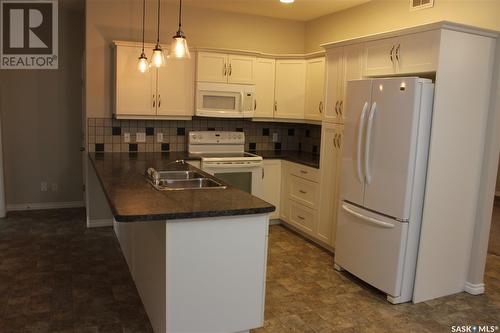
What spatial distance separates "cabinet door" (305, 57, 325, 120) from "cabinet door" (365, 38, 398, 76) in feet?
3.66

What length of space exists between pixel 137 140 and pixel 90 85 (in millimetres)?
789

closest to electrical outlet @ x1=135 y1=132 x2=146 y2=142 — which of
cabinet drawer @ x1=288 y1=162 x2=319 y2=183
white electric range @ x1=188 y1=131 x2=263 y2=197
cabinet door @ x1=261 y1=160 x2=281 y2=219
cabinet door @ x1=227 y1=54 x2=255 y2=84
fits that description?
white electric range @ x1=188 y1=131 x2=263 y2=197

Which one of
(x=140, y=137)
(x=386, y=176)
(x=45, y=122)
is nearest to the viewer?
(x=386, y=176)

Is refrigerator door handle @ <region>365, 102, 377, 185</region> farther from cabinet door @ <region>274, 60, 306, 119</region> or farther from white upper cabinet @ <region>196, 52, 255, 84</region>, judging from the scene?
white upper cabinet @ <region>196, 52, 255, 84</region>

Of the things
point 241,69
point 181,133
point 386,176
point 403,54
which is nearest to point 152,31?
point 241,69

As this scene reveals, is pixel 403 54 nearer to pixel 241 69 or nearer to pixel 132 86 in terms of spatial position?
pixel 241 69

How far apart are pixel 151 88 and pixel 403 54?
2.65 meters

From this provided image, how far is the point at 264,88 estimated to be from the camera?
5.22 meters

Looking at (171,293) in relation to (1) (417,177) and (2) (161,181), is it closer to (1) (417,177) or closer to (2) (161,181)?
(2) (161,181)

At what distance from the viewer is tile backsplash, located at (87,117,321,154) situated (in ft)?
15.8

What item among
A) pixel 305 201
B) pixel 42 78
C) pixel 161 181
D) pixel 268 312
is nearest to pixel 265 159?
pixel 305 201

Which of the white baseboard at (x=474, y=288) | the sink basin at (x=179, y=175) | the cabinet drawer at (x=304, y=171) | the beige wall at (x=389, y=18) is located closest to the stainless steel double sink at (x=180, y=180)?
the sink basin at (x=179, y=175)

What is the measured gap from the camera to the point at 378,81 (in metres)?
3.31

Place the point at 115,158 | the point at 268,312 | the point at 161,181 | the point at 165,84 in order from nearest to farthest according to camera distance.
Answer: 1. the point at 268,312
2. the point at 161,181
3. the point at 115,158
4. the point at 165,84
